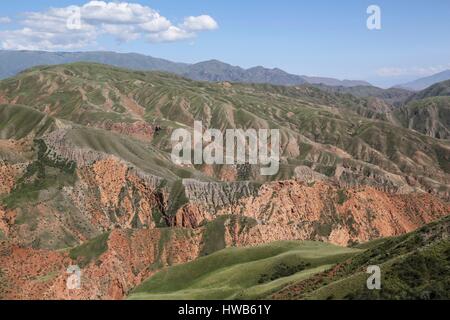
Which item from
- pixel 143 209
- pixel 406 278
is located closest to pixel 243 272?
pixel 406 278

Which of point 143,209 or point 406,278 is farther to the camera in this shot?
point 143,209

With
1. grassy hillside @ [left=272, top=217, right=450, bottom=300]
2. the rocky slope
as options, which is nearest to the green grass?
grassy hillside @ [left=272, top=217, right=450, bottom=300]

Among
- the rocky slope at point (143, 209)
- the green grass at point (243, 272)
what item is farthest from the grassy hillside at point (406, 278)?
the rocky slope at point (143, 209)

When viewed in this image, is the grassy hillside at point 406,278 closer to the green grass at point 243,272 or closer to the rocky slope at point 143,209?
the green grass at point 243,272

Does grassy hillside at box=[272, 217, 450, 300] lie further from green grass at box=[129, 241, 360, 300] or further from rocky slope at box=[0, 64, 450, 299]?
rocky slope at box=[0, 64, 450, 299]

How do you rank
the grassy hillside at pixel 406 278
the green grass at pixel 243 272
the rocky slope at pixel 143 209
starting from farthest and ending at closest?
the rocky slope at pixel 143 209 < the green grass at pixel 243 272 < the grassy hillside at pixel 406 278

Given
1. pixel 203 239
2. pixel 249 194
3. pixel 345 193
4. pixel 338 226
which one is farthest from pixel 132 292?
pixel 345 193

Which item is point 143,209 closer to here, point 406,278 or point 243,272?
point 243,272
